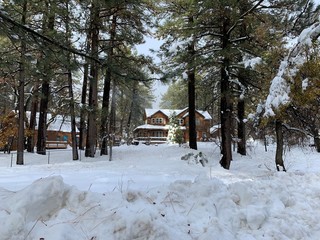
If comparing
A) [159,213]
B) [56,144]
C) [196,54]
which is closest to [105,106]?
[196,54]

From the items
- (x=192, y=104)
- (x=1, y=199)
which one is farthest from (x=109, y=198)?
(x=192, y=104)

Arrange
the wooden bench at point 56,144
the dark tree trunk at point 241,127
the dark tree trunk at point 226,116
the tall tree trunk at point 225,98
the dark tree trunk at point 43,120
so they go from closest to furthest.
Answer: the tall tree trunk at point 225,98
the dark tree trunk at point 226,116
the dark tree trunk at point 241,127
the dark tree trunk at point 43,120
the wooden bench at point 56,144

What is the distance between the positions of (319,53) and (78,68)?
7119 mm

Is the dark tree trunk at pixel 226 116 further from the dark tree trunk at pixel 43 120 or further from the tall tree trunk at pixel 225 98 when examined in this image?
the dark tree trunk at pixel 43 120

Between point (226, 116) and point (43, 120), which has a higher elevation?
point (43, 120)

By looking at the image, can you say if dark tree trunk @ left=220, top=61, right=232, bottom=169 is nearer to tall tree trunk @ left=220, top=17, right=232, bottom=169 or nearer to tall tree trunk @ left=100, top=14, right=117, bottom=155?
tall tree trunk @ left=220, top=17, right=232, bottom=169

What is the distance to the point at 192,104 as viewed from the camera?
61.3 feet

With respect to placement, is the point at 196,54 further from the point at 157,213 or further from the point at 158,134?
the point at 158,134

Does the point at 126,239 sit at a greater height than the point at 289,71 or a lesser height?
lesser

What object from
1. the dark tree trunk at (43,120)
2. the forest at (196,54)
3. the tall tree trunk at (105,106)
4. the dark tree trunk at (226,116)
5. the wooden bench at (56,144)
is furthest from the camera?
the wooden bench at (56,144)

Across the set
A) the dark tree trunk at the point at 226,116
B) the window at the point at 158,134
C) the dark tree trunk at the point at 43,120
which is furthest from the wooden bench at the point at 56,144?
the dark tree trunk at the point at 226,116

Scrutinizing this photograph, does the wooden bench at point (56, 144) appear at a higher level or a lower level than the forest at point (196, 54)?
lower

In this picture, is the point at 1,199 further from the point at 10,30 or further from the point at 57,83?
the point at 57,83

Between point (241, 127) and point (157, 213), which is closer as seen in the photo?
point (157, 213)
